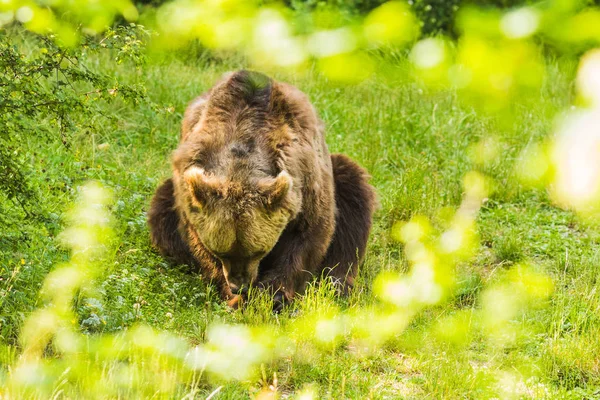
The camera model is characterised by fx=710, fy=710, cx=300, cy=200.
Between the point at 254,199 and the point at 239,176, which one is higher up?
the point at 239,176

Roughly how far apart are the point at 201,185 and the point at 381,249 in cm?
234

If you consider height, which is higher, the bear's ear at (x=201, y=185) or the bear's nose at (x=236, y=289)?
the bear's ear at (x=201, y=185)

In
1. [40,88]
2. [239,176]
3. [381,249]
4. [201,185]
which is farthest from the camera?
[381,249]

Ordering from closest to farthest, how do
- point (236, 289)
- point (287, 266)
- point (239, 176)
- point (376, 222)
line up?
point (239, 176) < point (236, 289) < point (287, 266) < point (376, 222)

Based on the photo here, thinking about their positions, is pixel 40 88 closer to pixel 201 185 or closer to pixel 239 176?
pixel 201 185

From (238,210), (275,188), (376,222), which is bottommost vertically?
(376,222)

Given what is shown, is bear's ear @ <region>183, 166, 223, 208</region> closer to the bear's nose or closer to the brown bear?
the brown bear

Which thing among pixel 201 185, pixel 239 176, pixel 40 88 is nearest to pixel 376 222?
pixel 239 176

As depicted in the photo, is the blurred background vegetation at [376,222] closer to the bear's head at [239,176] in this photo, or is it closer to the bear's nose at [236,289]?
the bear's nose at [236,289]

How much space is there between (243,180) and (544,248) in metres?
3.22

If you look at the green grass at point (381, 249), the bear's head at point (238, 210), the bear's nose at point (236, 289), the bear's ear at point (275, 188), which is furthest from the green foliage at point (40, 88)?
the bear's nose at point (236, 289)

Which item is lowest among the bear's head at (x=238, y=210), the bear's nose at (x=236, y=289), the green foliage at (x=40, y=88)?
the bear's nose at (x=236, y=289)

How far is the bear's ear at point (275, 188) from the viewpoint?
15.1 ft

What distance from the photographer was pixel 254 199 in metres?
4.72
